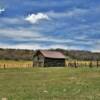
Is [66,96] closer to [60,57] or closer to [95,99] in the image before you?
[95,99]

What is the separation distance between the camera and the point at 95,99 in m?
24.0

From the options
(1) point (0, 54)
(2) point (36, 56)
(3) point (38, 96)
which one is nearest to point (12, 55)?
(1) point (0, 54)

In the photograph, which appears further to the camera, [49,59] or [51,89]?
[49,59]

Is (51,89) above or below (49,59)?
below

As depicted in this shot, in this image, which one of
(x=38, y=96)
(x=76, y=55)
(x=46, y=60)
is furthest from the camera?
(x=76, y=55)

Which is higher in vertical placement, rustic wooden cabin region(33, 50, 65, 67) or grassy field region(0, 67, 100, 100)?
rustic wooden cabin region(33, 50, 65, 67)

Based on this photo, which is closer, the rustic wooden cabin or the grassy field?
the grassy field

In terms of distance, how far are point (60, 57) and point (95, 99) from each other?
8258cm

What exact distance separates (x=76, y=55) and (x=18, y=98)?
175 meters

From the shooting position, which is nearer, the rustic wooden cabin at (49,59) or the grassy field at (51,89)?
the grassy field at (51,89)

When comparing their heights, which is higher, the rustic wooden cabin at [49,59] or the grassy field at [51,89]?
the rustic wooden cabin at [49,59]

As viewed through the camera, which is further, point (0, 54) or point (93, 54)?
point (93, 54)

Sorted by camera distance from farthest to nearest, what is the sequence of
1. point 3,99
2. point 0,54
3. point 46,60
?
1. point 0,54
2. point 46,60
3. point 3,99

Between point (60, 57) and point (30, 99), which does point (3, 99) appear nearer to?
point (30, 99)
